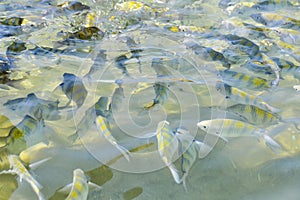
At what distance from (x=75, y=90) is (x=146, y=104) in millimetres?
777

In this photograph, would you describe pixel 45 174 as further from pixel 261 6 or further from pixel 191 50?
pixel 261 6

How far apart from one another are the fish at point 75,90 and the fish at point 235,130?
4.18ft

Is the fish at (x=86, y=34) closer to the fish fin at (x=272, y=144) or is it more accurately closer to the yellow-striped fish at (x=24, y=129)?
the yellow-striped fish at (x=24, y=129)

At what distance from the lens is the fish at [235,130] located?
9.30 ft

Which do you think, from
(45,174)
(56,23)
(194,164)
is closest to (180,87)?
(194,164)

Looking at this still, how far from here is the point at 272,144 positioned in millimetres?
2895

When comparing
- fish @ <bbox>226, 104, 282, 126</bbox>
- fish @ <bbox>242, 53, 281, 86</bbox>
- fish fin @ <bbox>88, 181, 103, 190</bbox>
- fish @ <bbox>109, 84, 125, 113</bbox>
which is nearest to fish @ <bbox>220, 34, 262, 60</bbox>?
fish @ <bbox>242, 53, 281, 86</bbox>

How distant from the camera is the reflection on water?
8.45 ft

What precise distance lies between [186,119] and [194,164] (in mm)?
687

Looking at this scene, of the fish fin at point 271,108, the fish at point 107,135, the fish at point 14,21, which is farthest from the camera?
the fish at point 14,21

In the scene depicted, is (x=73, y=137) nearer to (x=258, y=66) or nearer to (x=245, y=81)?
(x=245, y=81)

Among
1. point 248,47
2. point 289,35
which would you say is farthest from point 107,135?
point 289,35

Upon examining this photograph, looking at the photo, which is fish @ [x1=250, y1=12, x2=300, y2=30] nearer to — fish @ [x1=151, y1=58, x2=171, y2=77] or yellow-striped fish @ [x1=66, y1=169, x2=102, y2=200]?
fish @ [x1=151, y1=58, x2=171, y2=77]

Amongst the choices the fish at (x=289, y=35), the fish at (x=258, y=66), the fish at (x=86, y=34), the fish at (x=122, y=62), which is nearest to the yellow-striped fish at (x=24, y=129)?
the fish at (x=122, y=62)
